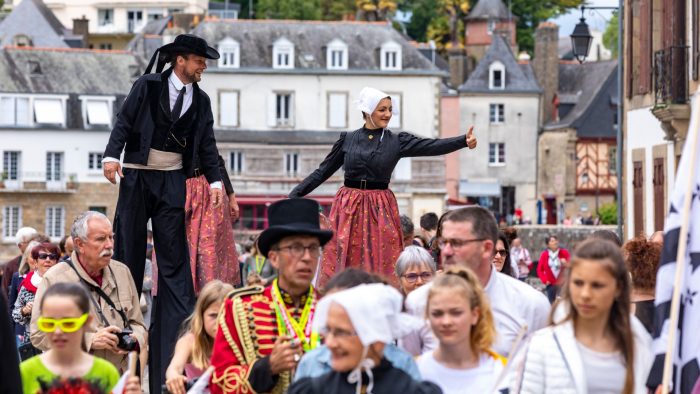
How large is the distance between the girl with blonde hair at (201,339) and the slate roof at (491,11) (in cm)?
9676

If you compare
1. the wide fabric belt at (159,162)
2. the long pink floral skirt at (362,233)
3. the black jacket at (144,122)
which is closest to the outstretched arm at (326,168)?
the long pink floral skirt at (362,233)

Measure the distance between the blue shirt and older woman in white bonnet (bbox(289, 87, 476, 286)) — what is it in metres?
5.99

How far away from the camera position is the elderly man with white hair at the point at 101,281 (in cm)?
1238

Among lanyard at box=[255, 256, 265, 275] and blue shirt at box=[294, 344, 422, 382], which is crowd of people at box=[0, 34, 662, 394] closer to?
blue shirt at box=[294, 344, 422, 382]

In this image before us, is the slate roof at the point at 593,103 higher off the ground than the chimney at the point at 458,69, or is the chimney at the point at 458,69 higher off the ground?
the chimney at the point at 458,69

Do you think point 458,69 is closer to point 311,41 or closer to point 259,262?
point 311,41

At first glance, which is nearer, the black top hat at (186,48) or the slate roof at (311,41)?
the black top hat at (186,48)

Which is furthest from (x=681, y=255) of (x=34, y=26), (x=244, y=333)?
(x=34, y=26)

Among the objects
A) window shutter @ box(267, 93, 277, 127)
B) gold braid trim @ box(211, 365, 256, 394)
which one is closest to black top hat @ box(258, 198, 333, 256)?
gold braid trim @ box(211, 365, 256, 394)

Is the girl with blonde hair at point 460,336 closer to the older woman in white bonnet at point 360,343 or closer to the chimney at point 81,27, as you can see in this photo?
the older woman in white bonnet at point 360,343

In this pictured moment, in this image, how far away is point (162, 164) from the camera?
47.8 feet

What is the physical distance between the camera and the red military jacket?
378 inches

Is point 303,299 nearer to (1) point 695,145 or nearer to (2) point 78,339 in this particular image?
(2) point 78,339

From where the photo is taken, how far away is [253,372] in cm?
945
